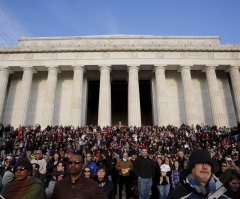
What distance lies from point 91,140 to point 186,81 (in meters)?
19.2

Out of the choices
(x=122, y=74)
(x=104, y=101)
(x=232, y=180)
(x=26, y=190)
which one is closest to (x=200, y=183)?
(x=232, y=180)

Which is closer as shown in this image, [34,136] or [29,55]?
[34,136]

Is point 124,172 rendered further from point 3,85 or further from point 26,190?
point 3,85

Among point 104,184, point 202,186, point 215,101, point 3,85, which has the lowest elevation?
point 104,184

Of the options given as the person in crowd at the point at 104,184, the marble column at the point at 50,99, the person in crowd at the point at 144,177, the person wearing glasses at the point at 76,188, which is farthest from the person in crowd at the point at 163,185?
the marble column at the point at 50,99

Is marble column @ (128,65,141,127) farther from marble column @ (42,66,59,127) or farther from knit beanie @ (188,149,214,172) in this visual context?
knit beanie @ (188,149,214,172)

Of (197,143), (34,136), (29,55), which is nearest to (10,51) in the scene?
(29,55)

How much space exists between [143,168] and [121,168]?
157cm

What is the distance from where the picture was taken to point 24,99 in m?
33.6

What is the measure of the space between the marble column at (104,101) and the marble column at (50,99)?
7.08 m

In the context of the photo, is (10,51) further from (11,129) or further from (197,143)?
(197,143)

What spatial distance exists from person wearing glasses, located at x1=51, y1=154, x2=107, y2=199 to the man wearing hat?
1232mm

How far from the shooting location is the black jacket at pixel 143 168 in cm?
972

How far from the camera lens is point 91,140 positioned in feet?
72.2
